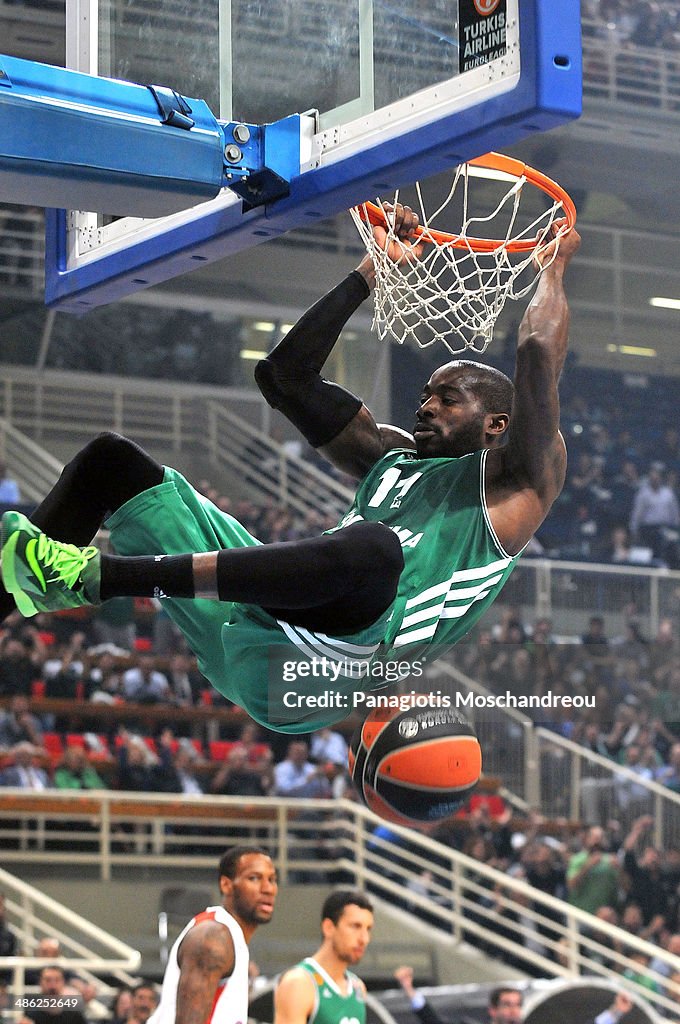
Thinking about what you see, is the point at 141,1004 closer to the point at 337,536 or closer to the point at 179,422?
the point at 337,536

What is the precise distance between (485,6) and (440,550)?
1452 millimetres

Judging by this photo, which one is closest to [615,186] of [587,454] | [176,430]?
[587,454]

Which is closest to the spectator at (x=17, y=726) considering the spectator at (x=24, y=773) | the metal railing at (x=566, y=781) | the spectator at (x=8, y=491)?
the spectator at (x=24, y=773)

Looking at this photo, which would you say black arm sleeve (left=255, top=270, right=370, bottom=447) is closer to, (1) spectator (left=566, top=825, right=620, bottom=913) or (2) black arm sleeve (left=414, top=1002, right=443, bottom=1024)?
(2) black arm sleeve (left=414, top=1002, right=443, bottom=1024)

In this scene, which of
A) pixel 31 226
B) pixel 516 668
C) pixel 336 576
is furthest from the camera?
pixel 31 226

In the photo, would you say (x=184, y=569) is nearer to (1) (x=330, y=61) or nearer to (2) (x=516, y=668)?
(1) (x=330, y=61)

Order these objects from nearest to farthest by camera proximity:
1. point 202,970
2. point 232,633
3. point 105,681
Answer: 1. point 232,633
2. point 202,970
3. point 105,681

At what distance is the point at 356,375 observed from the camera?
13391mm

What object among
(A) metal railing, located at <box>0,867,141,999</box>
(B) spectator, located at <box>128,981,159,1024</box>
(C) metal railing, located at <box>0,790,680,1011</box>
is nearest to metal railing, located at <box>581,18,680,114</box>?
(C) metal railing, located at <box>0,790,680,1011</box>

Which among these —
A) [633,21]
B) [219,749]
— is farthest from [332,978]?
[633,21]

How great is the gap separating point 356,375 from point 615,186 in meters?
3.28

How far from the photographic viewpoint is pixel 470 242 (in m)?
4.69

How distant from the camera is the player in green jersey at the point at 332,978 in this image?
6.28 meters

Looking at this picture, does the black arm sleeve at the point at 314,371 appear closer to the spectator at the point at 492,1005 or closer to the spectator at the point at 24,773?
the spectator at the point at 492,1005
